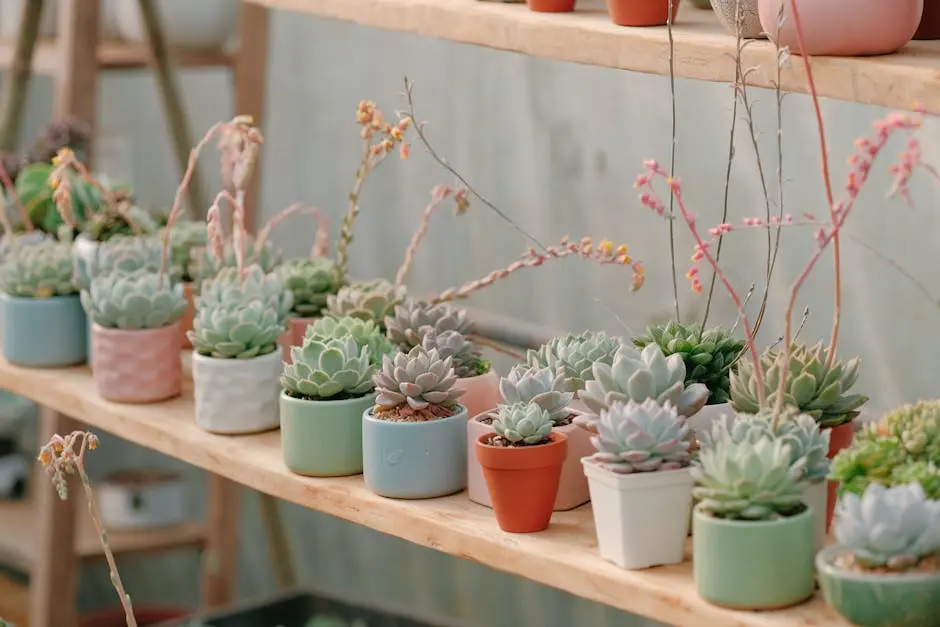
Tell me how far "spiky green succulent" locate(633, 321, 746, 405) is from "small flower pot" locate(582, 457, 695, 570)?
0.15 m

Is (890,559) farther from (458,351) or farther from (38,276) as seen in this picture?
(38,276)

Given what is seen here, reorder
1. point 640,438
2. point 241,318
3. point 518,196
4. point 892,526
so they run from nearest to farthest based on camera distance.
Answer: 1. point 892,526
2. point 640,438
3. point 241,318
4. point 518,196

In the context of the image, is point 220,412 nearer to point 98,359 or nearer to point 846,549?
point 98,359

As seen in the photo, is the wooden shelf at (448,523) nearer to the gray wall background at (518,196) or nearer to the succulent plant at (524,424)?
the succulent plant at (524,424)

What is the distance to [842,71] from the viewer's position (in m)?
0.98

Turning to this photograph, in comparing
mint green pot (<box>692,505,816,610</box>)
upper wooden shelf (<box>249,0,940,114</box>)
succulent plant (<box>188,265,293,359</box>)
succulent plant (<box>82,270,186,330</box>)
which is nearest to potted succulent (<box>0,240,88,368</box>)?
succulent plant (<box>82,270,186,330</box>)

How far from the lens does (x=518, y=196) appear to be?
2219 mm

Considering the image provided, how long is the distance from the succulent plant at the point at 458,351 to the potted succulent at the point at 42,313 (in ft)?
1.61

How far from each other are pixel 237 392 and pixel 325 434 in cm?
16

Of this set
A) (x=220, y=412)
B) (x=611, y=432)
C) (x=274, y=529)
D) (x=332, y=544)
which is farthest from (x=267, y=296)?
(x=332, y=544)

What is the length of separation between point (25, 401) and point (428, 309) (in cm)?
186

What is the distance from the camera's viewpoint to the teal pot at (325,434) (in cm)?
123

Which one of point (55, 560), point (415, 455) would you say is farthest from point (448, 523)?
point (55, 560)

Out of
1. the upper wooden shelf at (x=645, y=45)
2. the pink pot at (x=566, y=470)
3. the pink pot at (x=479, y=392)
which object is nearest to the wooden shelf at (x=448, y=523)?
the pink pot at (x=566, y=470)
